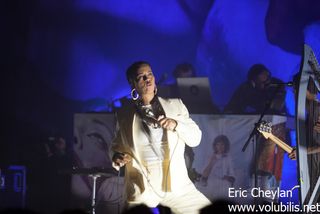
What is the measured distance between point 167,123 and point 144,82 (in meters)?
0.53

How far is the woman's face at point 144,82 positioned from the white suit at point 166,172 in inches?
6.3

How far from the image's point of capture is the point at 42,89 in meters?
5.27

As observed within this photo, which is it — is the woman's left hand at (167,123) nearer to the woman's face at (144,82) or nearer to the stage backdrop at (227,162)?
the woman's face at (144,82)

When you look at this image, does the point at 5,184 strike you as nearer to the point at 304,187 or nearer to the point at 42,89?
the point at 42,89

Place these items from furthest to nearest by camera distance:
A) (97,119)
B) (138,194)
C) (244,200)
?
(97,119) → (244,200) → (138,194)

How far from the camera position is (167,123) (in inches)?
144

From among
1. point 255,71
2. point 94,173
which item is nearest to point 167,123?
point 94,173

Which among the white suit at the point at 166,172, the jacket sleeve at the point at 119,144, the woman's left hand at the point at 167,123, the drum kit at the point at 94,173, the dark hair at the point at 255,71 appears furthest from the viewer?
the dark hair at the point at 255,71

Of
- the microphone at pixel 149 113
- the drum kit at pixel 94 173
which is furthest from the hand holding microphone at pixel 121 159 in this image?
the drum kit at pixel 94 173

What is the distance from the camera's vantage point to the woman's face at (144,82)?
407 cm

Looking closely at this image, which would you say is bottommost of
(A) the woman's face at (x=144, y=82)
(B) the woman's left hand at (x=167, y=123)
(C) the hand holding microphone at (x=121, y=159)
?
(C) the hand holding microphone at (x=121, y=159)

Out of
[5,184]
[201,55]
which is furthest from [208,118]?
[5,184]

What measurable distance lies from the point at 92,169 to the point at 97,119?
0.55 m

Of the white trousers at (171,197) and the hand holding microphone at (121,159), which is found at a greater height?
the hand holding microphone at (121,159)
